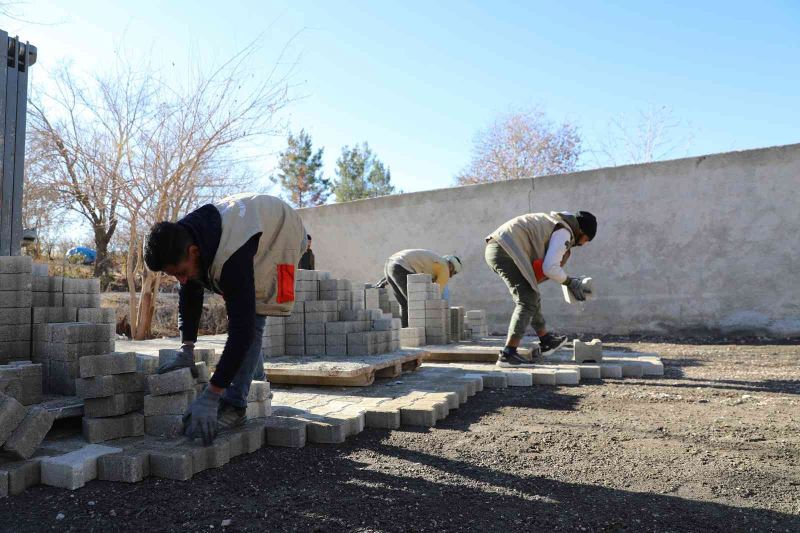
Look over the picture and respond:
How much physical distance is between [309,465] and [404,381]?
2242 millimetres

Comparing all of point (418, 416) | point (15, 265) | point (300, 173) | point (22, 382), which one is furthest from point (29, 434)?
point (300, 173)

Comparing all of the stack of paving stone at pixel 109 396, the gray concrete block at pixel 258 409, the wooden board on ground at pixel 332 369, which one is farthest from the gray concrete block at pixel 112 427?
the wooden board on ground at pixel 332 369

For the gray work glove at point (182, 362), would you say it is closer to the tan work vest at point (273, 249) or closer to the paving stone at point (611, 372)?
the tan work vest at point (273, 249)

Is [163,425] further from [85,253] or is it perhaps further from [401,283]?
[85,253]

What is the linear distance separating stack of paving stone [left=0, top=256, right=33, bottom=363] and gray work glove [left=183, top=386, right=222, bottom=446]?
1482mm

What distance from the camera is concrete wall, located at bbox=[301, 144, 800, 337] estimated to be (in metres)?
8.56

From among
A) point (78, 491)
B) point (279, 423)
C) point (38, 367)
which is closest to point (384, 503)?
point (279, 423)

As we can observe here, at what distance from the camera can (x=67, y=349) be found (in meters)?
3.12

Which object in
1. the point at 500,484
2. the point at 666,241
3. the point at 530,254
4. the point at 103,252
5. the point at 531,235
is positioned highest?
the point at 103,252

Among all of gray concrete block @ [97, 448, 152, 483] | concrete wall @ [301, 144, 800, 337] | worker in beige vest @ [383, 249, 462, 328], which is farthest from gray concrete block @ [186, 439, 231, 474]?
concrete wall @ [301, 144, 800, 337]

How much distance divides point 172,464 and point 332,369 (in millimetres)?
1951

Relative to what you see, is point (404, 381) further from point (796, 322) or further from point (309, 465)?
point (796, 322)

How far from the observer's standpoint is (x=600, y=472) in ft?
8.68

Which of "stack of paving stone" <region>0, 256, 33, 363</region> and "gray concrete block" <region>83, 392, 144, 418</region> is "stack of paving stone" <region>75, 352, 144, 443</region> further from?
"stack of paving stone" <region>0, 256, 33, 363</region>
